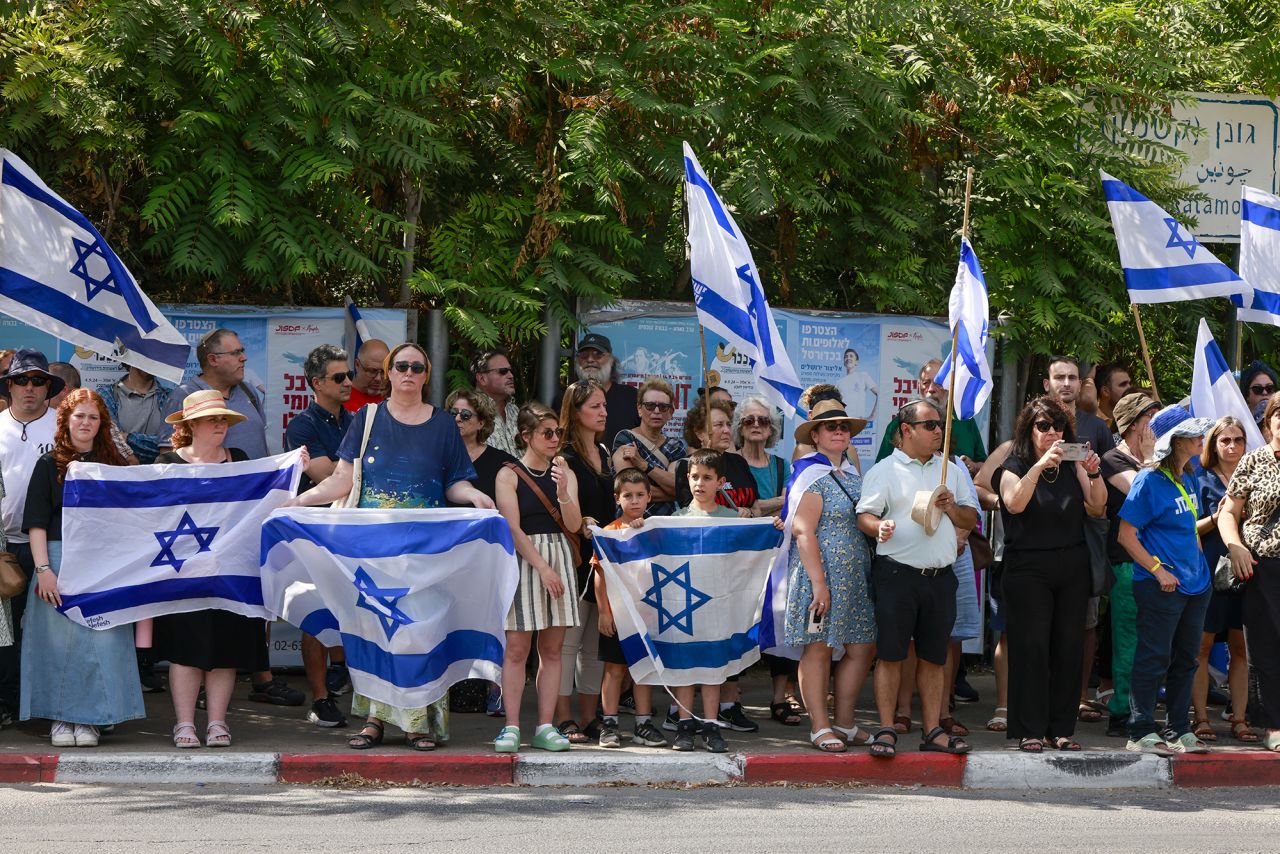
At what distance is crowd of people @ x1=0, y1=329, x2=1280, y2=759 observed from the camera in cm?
855

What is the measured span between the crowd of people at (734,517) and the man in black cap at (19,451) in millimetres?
17

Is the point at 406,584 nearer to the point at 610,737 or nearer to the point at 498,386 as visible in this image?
the point at 610,737

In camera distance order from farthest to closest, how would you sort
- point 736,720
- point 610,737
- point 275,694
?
point 275,694
point 736,720
point 610,737

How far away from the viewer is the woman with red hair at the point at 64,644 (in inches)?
331

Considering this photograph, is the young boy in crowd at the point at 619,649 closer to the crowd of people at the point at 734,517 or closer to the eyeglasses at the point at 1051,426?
the crowd of people at the point at 734,517

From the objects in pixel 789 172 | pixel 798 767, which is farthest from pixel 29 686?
pixel 789 172

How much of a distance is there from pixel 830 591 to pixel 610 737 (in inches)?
60.7

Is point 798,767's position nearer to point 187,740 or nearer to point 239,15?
point 187,740

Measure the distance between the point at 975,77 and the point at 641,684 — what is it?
6.24 m

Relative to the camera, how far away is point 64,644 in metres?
8.46

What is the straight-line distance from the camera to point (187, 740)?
8398mm

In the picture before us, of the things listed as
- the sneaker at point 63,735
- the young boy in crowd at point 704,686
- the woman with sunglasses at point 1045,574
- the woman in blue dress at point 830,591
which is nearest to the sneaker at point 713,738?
the young boy in crowd at point 704,686

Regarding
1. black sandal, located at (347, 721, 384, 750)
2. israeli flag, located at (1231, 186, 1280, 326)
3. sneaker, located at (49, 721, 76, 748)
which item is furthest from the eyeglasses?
sneaker, located at (49, 721, 76, 748)

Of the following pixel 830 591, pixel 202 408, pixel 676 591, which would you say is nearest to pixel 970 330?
pixel 830 591
